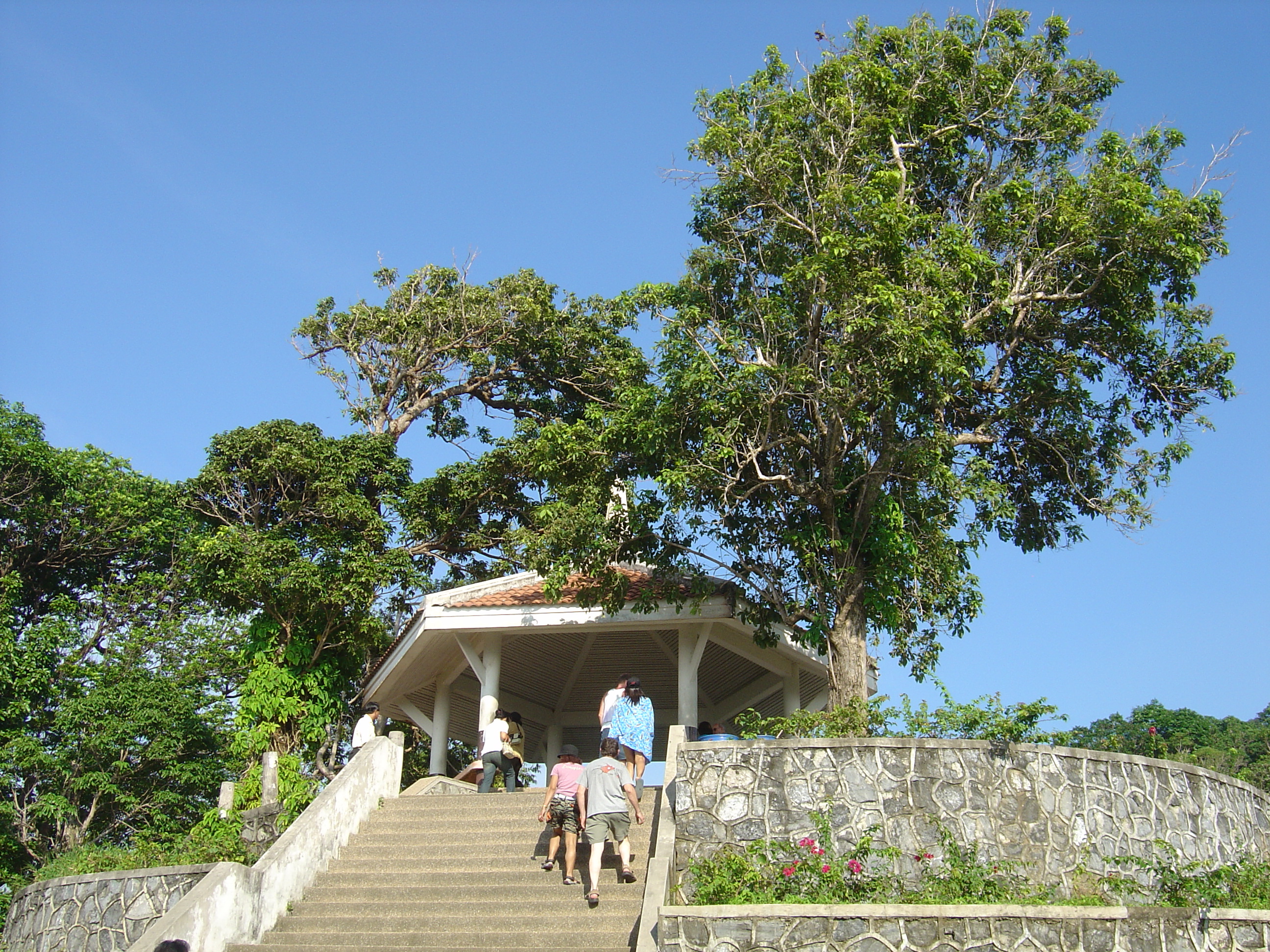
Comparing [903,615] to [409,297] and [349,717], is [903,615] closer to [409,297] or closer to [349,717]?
[349,717]

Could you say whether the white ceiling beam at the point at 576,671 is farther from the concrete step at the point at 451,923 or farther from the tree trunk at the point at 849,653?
the concrete step at the point at 451,923

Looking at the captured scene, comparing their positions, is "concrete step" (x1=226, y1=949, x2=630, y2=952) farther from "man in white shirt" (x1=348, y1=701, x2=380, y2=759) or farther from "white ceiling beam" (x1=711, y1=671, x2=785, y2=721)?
"white ceiling beam" (x1=711, y1=671, x2=785, y2=721)

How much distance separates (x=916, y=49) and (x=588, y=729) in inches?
535

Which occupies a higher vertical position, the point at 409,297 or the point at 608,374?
the point at 409,297

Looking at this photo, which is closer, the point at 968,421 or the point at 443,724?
the point at 968,421

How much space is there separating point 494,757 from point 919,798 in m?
5.58

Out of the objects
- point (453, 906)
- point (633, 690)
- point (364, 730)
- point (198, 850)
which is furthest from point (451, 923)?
point (364, 730)

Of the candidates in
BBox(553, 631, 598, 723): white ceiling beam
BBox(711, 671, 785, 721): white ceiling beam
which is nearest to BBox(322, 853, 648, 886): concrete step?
BBox(553, 631, 598, 723): white ceiling beam

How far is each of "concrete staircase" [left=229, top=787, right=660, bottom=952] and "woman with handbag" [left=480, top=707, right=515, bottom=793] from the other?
1.84ft

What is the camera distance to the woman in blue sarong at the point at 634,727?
11.2 m

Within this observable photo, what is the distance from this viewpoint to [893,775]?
9.68 metres

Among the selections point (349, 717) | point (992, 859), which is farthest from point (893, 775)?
point (349, 717)

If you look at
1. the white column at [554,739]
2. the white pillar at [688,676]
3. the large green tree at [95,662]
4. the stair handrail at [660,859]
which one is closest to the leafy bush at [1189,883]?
the stair handrail at [660,859]

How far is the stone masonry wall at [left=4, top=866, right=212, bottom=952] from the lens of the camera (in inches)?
442
